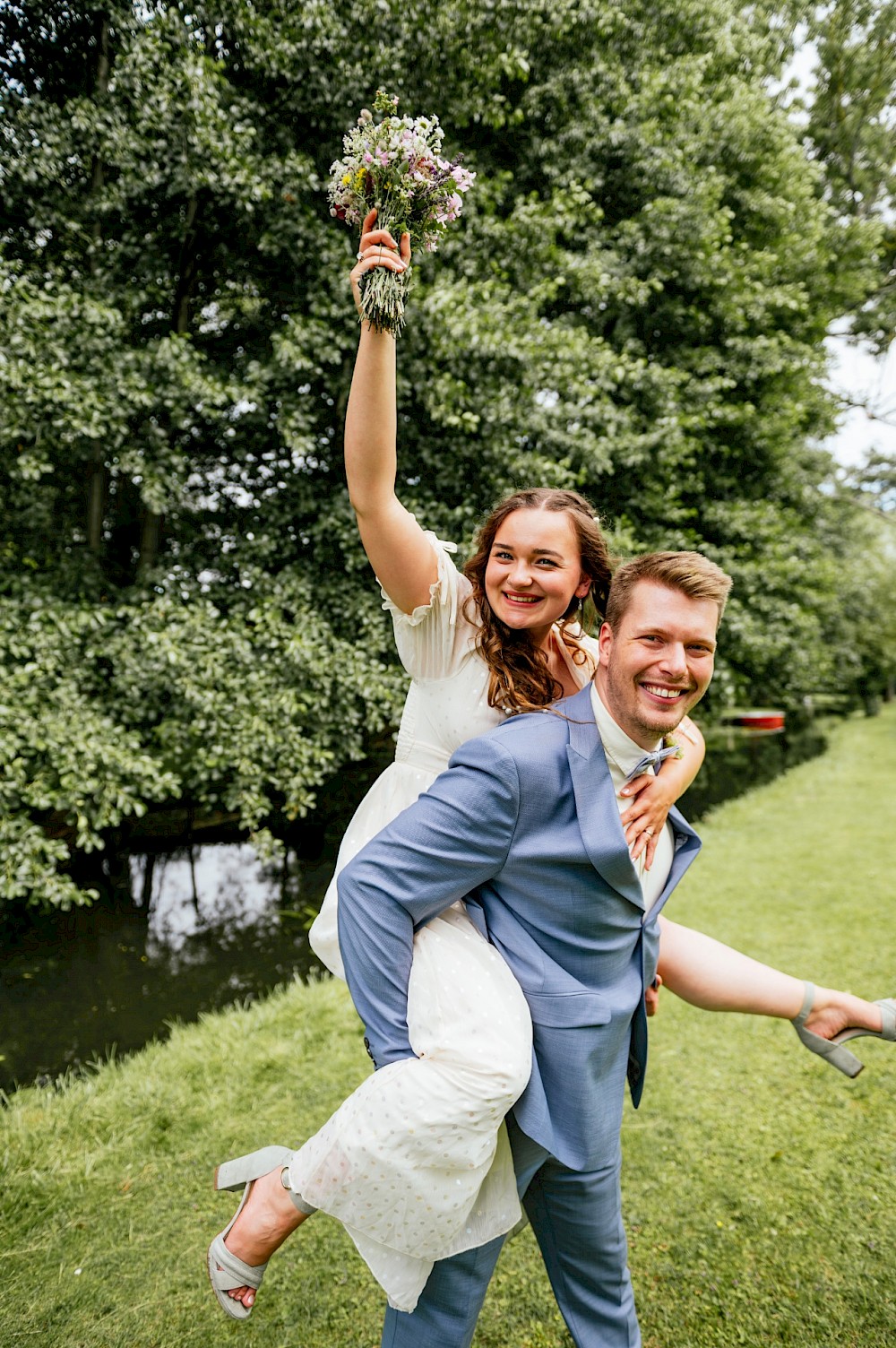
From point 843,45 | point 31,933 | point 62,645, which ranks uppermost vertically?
point 843,45

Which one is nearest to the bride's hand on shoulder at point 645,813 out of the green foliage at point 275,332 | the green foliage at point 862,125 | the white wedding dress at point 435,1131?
the white wedding dress at point 435,1131

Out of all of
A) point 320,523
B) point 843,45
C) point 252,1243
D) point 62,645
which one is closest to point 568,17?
point 320,523

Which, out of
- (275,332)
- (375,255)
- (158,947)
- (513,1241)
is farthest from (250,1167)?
(275,332)

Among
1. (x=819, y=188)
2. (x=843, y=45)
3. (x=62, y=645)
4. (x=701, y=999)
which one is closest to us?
(x=701, y=999)

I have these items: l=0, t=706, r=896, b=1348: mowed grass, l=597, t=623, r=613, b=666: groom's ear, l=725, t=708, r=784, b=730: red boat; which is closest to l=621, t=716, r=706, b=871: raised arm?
l=597, t=623, r=613, b=666: groom's ear

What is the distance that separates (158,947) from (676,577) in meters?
7.61

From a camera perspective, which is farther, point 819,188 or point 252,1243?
point 819,188

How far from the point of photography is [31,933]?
8.04m

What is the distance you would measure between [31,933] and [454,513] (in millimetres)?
5903

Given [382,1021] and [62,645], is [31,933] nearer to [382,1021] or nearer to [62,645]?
[62,645]

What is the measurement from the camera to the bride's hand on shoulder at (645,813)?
1.93 meters

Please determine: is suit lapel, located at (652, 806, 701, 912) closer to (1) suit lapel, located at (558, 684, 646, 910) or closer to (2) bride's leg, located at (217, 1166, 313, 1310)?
(1) suit lapel, located at (558, 684, 646, 910)

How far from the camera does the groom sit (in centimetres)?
169

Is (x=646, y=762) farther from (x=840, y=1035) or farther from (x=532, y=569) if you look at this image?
(x=840, y=1035)
